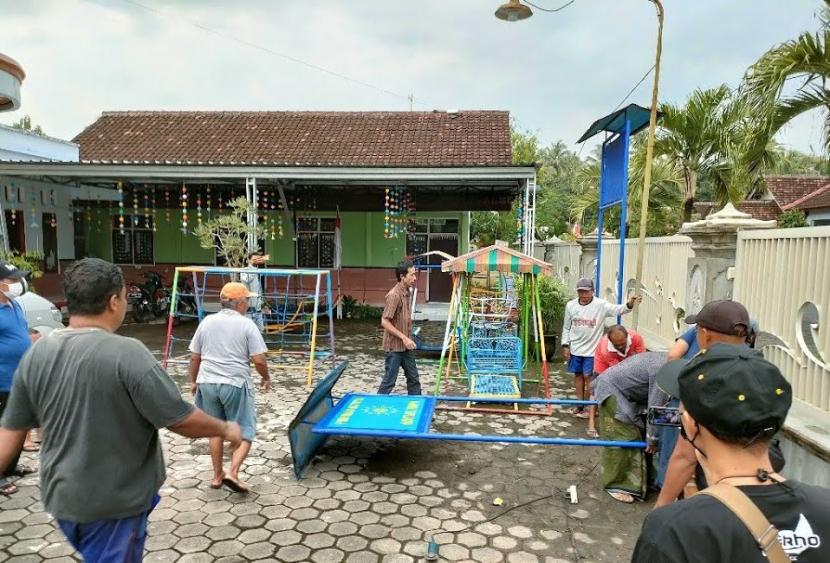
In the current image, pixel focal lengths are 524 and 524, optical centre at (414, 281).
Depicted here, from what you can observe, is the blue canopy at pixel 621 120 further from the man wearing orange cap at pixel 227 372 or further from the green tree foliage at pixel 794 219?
the green tree foliage at pixel 794 219

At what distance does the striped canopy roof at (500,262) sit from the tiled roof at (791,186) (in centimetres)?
1921

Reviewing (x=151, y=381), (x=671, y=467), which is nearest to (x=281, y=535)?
(x=151, y=381)

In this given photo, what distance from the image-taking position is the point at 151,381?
191 centimetres

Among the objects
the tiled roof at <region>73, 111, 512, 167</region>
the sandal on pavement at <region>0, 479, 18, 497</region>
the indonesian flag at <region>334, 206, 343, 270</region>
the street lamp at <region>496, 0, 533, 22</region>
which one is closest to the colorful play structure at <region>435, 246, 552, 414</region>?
the street lamp at <region>496, 0, 533, 22</region>

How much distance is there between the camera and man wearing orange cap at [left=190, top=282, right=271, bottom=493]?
3.84 metres

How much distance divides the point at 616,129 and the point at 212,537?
598 cm

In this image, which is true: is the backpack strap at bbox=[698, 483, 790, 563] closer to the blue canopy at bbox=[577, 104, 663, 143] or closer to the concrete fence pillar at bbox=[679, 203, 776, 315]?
the concrete fence pillar at bbox=[679, 203, 776, 315]

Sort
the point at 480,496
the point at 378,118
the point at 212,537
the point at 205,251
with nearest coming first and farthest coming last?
1. the point at 212,537
2. the point at 480,496
3. the point at 205,251
4. the point at 378,118

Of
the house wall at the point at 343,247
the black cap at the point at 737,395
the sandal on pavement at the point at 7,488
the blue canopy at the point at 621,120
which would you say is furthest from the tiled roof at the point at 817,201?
the sandal on pavement at the point at 7,488

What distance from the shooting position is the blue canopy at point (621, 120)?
5827mm

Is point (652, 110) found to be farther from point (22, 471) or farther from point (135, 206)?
point (135, 206)

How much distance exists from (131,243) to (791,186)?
2473 cm

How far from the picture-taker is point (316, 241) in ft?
47.3

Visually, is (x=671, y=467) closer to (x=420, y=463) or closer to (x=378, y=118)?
(x=420, y=463)
